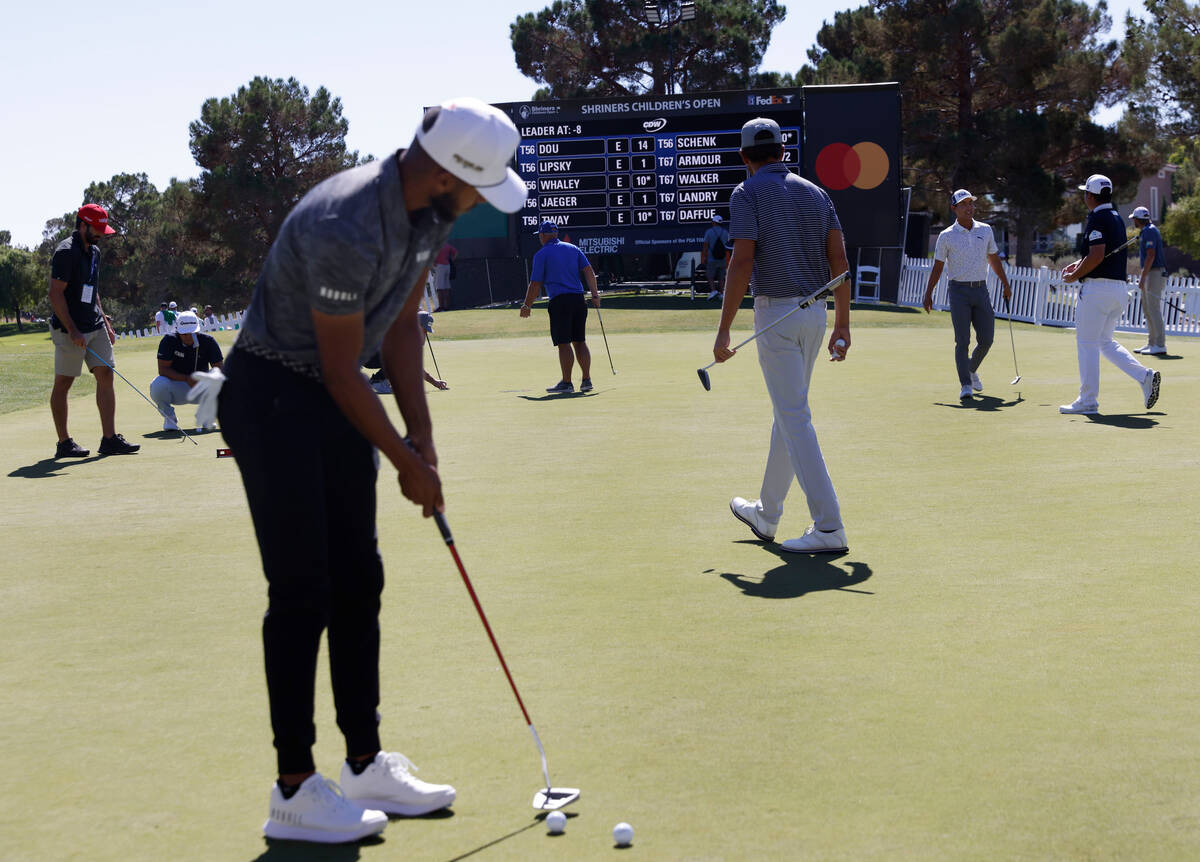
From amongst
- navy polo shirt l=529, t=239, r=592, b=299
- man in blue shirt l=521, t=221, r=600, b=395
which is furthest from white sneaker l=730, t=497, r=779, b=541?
navy polo shirt l=529, t=239, r=592, b=299

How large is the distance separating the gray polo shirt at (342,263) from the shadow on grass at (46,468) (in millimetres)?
7851

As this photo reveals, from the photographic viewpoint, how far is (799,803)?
3662mm

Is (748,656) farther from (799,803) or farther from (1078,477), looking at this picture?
(1078,477)

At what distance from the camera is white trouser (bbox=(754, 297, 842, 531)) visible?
6.82 meters

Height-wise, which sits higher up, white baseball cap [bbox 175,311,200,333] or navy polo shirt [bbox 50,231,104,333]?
navy polo shirt [bbox 50,231,104,333]

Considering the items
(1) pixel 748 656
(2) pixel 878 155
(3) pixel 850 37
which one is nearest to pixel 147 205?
(3) pixel 850 37

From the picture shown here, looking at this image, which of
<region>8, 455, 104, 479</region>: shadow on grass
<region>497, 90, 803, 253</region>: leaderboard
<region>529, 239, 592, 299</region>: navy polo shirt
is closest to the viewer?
<region>8, 455, 104, 479</region>: shadow on grass

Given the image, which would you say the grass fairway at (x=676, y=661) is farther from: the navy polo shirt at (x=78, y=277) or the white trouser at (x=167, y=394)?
the white trouser at (x=167, y=394)

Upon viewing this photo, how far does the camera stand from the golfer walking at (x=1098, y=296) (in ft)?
39.7

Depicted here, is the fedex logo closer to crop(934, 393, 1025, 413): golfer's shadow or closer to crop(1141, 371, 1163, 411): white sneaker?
crop(934, 393, 1025, 413): golfer's shadow

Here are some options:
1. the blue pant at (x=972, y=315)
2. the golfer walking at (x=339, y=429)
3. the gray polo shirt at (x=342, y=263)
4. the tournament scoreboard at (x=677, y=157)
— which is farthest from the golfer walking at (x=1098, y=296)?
the tournament scoreboard at (x=677, y=157)

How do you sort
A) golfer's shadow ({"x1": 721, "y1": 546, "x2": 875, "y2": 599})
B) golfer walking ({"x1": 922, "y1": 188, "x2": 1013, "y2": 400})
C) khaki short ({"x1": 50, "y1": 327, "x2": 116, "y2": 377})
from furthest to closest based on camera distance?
golfer walking ({"x1": 922, "y1": 188, "x2": 1013, "y2": 400}) < khaki short ({"x1": 50, "y1": 327, "x2": 116, "y2": 377}) < golfer's shadow ({"x1": 721, "y1": 546, "x2": 875, "y2": 599})

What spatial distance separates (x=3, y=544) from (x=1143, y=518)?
6.70 m

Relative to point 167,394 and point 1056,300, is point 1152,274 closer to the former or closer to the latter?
point 1056,300
